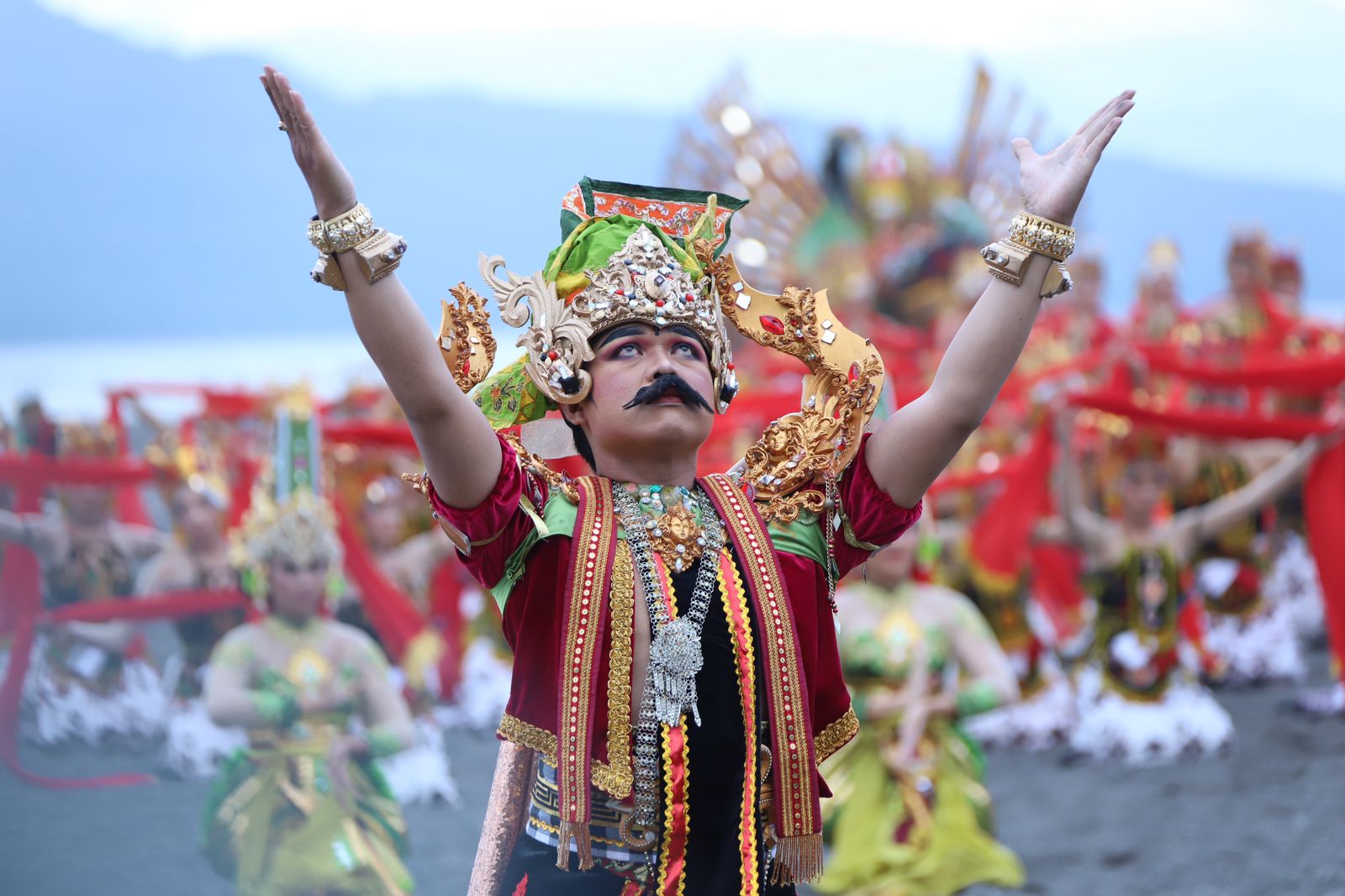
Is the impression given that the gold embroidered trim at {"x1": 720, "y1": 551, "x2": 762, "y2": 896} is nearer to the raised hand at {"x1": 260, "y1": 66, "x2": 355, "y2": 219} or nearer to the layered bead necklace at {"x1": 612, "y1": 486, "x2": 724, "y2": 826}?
the layered bead necklace at {"x1": 612, "y1": 486, "x2": 724, "y2": 826}

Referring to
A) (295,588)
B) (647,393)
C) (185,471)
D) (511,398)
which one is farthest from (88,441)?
(647,393)

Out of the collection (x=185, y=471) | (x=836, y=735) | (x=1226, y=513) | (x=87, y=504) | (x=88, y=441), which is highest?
(x=88, y=441)

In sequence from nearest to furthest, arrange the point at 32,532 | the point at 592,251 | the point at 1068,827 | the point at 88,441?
1. the point at 592,251
2. the point at 1068,827
3. the point at 32,532
4. the point at 88,441

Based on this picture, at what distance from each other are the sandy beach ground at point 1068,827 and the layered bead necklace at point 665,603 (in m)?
3.30

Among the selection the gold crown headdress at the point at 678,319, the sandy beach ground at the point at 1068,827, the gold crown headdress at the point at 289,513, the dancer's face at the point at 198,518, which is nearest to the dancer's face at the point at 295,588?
the gold crown headdress at the point at 289,513

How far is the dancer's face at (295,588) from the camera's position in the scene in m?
5.77

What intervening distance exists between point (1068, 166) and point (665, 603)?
0.86 m

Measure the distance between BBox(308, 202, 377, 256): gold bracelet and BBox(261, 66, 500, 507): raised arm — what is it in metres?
0.01

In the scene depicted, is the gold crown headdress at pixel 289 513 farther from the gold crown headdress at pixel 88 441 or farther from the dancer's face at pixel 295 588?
the gold crown headdress at pixel 88 441

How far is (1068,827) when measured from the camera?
702 centimetres

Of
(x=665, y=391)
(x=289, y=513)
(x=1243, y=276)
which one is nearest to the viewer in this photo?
(x=665, y=391)

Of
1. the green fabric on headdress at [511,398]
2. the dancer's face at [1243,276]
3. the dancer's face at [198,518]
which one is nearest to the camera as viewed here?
the green fabric on headdress at [511,398]

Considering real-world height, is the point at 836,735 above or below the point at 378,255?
below

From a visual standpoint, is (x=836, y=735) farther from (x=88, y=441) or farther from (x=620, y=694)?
(x=88, y=441)
